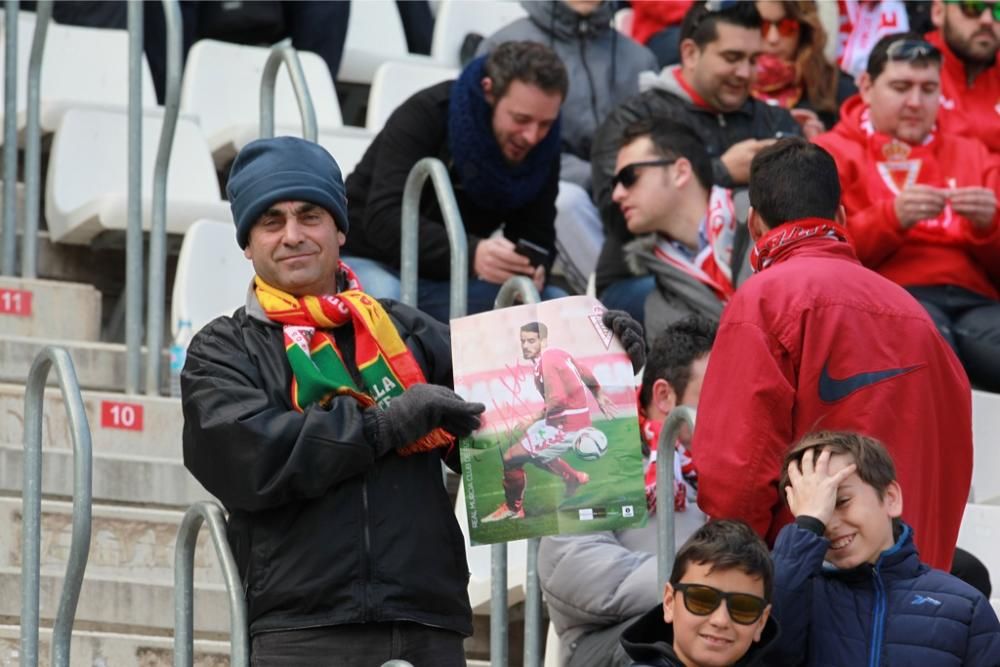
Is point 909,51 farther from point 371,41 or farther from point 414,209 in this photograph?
point 371,41

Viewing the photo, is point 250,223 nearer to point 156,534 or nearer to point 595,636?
point 595,636

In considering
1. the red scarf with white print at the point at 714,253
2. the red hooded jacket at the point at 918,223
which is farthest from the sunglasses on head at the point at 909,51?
the red scarf with white print at the point at 714,253

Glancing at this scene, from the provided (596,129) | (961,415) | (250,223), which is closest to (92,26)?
(596,129)

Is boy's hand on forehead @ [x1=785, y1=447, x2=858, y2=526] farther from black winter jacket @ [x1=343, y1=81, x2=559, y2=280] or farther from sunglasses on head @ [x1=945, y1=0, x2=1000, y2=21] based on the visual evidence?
sunglasses on head @ [x1=945, y1=0, x2=1000, y2=21]

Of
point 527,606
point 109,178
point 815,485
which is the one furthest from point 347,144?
point 815,485

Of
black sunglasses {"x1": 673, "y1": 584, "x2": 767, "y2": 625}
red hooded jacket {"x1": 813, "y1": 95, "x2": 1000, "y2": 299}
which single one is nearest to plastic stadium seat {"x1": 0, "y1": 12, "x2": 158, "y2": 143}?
red hooded jacket {"x1": 813, "y1": 95, "x2": 1000, "y2": 299}

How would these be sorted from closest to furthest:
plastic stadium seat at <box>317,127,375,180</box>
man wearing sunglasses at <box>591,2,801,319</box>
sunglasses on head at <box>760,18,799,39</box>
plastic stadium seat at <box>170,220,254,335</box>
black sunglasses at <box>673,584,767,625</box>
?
1. black sunglasses at <box>673,584,767,625</box>
2. plastic stadium seat at <box>170,220,254,335</box>
3. man wearing sunglasses at <box>591,2,801,319</box>
4. plastic stadium seat at <box>317,127,375,180</box>
5. sunglasses on head at <box>760,18,799,39</box>

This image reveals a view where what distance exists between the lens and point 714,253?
7250mm

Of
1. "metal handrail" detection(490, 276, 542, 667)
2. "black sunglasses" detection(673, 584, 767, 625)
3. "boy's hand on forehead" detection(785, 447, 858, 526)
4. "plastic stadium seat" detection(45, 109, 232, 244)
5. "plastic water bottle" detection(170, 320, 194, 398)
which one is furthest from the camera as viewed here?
"plastic stadium seat" detection(45, 109, 232, 244)

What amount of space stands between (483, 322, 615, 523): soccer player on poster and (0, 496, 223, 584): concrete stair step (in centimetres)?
188

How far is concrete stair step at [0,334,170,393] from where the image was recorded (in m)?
7.18

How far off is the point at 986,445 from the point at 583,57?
2.57 metres

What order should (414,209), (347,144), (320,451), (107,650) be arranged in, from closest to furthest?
(320,451)
(107,650)
(414,209)
(347,144)

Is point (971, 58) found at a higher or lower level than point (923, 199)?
higher
